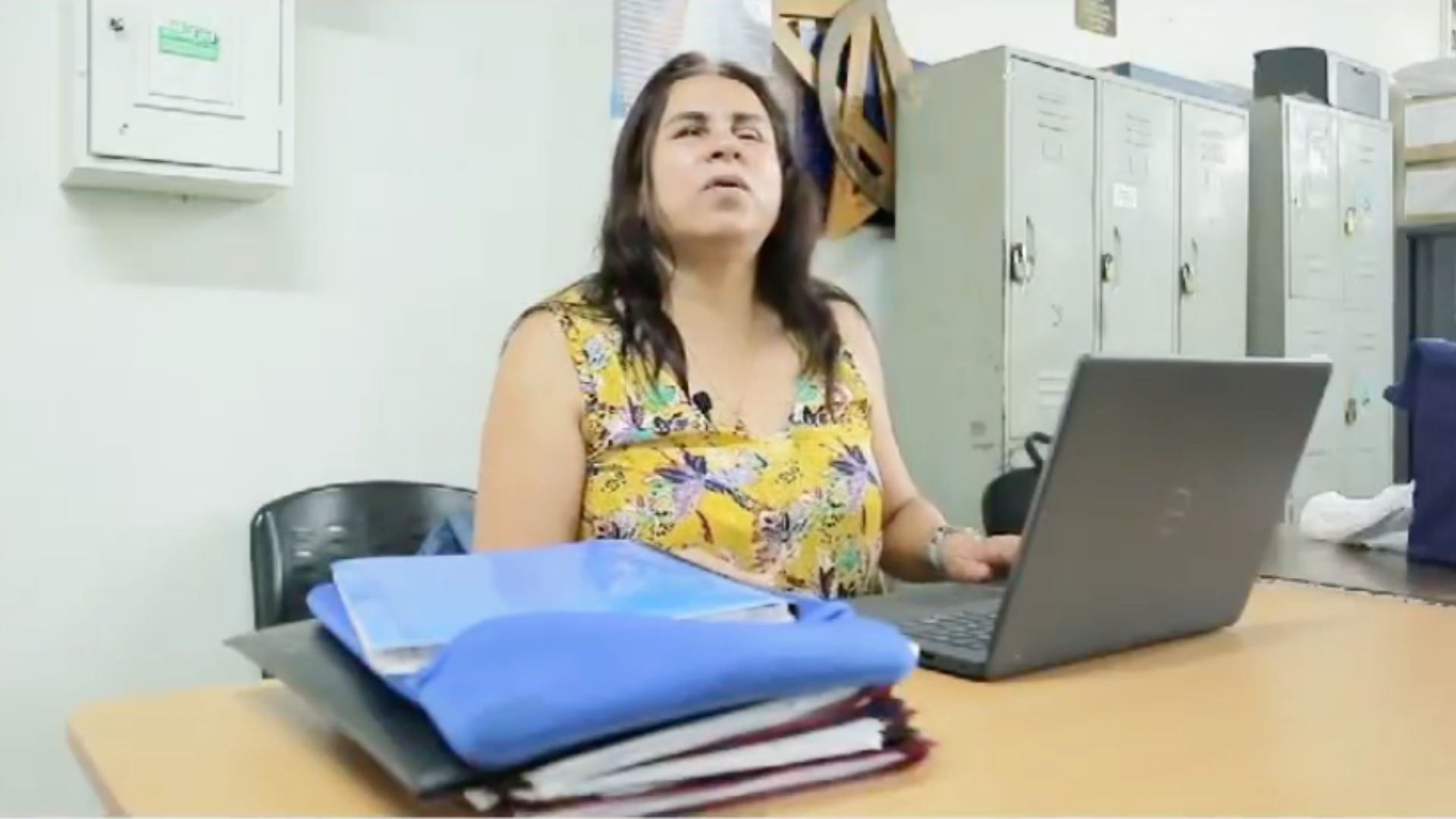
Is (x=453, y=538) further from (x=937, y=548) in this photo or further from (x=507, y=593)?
(x=507, y=593)

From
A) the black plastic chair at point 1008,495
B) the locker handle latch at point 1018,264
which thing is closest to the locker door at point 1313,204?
the locker handle latch at point 1018,264

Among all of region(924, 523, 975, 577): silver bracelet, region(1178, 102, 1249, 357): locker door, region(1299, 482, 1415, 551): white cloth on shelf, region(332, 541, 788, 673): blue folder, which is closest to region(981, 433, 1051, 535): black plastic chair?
region(1178, 102, 1249, 357): locker door

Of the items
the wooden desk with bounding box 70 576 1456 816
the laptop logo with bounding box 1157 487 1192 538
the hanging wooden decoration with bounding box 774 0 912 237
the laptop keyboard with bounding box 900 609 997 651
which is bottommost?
the wooden desk with bounding box 70 576 1456 816

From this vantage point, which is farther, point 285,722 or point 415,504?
point 415,504

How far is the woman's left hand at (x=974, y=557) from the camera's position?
4.02 ft

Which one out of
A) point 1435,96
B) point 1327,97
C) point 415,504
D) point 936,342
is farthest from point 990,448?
point 1435,96

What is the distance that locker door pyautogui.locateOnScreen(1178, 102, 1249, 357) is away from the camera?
3150mm

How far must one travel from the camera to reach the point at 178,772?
0.67 meters

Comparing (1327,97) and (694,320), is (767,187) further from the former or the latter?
(1327,97)

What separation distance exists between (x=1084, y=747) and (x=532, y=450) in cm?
79

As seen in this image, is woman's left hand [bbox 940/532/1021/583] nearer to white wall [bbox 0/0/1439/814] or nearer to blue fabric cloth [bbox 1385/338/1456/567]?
blue fabric cloth [bbox 1385/338/1456/567]

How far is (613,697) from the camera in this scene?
563 mm

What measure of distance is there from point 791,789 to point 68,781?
1705 mm

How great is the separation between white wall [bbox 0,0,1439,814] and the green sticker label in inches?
7.0
